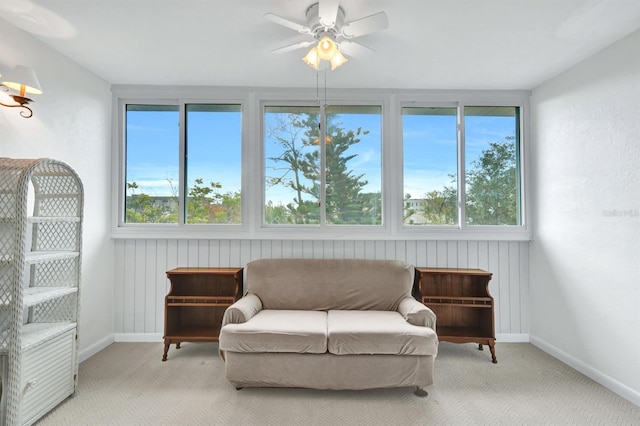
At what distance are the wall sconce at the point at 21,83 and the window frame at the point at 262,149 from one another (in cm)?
120

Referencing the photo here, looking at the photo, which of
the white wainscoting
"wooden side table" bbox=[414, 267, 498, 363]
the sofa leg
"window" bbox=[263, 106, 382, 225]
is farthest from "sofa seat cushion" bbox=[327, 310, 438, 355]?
"window" bbox=[263, 106, 382, 225]

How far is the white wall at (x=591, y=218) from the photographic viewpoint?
2381mm

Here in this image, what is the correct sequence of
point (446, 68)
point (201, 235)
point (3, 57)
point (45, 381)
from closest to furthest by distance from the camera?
point (45, 381), point (3, 57), point (446, 68), point (201, 235)

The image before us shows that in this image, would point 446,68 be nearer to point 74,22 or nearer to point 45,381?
point 74,22

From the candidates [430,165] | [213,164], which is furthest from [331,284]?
[213,164]

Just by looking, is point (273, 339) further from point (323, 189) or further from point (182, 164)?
point (182, 164)

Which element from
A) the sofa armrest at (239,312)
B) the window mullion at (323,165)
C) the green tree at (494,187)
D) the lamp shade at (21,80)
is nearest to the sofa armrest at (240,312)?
the sofa armrest at (239,312)

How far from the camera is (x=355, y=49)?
7.77ft

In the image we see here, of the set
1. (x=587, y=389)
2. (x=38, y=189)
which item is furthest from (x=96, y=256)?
(x=587, y=389)

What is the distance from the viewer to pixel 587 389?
252cm

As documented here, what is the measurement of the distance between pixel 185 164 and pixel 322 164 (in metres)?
1.47

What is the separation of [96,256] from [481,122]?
4.17m

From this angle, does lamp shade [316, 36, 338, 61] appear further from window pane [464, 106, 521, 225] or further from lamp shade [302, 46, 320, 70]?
window pane [464, 106, 521, 225]

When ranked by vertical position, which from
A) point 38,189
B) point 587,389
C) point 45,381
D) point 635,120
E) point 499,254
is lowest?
point 587,389
